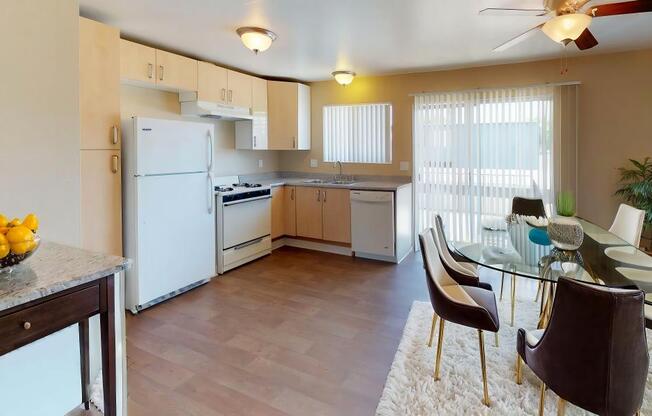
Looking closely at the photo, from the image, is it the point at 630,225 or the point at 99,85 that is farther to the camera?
the point at 99,85

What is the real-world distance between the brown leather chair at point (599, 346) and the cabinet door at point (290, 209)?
160 inches

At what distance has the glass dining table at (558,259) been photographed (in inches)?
80.9

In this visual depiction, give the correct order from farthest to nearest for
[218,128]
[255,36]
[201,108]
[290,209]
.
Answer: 1. [290,209]
2. [218,128]
3. [201,108]
4. [255,36]

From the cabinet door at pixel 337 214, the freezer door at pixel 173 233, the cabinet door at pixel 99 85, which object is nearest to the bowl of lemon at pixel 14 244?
the cabinet door at pixel 99 85

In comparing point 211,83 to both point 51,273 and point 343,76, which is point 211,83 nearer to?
point 343,76

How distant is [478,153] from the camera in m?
4.74

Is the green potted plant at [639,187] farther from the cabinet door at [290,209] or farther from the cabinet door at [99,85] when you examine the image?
the cabinet door at [99,85]

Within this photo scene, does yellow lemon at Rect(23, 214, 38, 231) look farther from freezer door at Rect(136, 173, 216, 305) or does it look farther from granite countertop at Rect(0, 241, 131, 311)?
freezer door at Rect(136, 173, 216, 305)

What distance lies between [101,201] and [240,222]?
1641 millimetres

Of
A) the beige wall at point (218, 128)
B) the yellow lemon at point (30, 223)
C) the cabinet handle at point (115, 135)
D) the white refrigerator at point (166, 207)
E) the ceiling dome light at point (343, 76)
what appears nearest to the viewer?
the yellow lemon at point (30, 223)

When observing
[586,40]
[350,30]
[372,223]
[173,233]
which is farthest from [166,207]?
[586,40]

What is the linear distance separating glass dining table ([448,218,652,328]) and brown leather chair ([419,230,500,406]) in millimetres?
191

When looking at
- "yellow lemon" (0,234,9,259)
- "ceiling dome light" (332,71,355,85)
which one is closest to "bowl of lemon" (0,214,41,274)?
"yellow lemon" (0,234,9,259)

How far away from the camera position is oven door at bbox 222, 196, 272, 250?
4.31 meters
